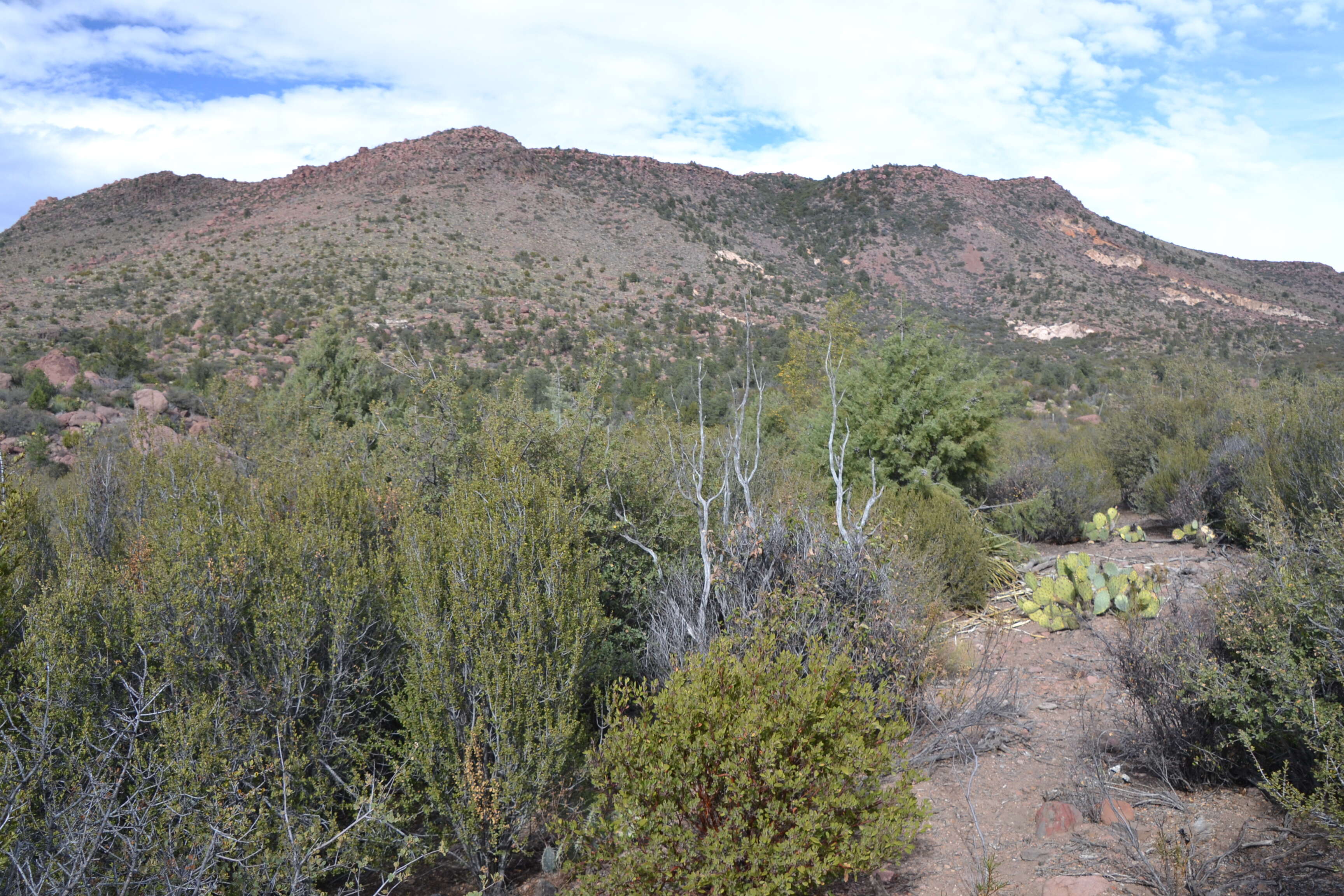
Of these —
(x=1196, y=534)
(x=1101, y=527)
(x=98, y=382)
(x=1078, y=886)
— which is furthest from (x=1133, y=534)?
(x=98, y=382)

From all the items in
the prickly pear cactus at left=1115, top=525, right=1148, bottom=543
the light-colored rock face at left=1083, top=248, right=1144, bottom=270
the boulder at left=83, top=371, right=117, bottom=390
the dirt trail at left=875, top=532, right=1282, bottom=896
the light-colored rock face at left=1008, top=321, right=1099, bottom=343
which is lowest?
the dirt trail at left=875, top=532, right=1282, bottom=896

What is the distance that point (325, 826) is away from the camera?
15.7ft

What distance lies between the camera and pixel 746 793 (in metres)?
3.59

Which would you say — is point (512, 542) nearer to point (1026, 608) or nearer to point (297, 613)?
point (297, 613)

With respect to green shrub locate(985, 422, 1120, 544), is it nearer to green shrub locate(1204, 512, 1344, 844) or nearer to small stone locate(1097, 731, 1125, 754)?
small stone locate(1097, 731, 1125, 754)

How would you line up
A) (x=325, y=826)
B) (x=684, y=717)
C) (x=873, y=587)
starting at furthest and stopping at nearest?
(x=873, y=587) < (x=325, y=826) < (x=684, y=717)

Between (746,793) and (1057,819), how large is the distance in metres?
2.15

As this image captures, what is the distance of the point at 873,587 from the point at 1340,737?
286cm

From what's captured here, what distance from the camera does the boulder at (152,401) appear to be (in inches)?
754

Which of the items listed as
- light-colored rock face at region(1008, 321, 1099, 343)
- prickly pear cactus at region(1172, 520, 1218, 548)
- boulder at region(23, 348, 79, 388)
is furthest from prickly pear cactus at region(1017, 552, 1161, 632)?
light-colored rock face at region(1008, 321, 1099, 343)

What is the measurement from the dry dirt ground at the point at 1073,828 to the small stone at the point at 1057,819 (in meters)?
0.03

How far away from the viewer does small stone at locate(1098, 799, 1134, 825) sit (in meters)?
4.30

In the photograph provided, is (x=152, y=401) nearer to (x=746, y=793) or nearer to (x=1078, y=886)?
(x=746, y=793)

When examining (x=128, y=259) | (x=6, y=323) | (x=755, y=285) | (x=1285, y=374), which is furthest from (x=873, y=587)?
(x=128, y=259)
